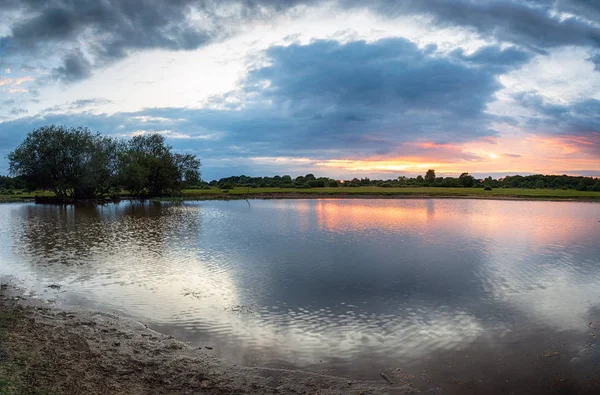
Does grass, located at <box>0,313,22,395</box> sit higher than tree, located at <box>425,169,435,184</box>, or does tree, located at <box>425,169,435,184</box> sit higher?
tree, located at <box>425,169,435,184</box>

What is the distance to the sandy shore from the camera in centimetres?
759

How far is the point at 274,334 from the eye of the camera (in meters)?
11.0

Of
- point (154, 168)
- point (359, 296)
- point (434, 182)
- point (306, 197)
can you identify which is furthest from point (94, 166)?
point (434, 182)

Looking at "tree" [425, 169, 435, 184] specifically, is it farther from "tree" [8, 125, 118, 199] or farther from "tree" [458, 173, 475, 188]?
"tree" [8, 125, 118, 199]

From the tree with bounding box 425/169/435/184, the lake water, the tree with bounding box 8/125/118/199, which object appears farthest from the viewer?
the tree with bounding box 425/169/435/184

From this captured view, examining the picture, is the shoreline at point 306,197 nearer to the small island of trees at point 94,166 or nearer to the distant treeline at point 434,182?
the small island of trees at point 94,166

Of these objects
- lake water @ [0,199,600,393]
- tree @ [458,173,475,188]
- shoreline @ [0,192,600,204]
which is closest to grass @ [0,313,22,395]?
lake water @ [0,199,600,393]

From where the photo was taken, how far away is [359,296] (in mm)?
14883

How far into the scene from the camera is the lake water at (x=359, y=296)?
9477 mm

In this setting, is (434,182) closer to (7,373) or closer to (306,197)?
(306,197)

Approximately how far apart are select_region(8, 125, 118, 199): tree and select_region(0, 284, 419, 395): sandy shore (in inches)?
2799

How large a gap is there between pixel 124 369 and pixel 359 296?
861 cm

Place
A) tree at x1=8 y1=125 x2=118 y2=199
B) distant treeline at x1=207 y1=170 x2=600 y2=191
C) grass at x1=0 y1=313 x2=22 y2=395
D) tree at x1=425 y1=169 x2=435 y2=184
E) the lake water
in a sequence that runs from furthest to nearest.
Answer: tree at x1=425 y1=169 x2=435 y2=184 < distant treeline at x1=207 y1=170 x2=600 y2=191 < tree at x1=8 y1=125 x2=118 y2=199 < the lake water < grass at x1=0 y1=313 x2=22 y2=395

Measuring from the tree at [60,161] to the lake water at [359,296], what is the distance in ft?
158
